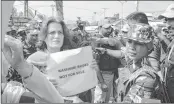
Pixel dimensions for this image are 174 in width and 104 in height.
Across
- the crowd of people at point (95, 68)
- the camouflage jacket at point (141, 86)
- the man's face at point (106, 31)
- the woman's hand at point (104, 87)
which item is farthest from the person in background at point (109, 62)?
the camouflage jacket at point (141, 86)

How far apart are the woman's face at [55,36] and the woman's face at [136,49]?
33.8 inches

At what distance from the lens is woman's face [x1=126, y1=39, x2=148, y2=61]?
2162mm

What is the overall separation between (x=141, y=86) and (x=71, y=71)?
0.55 meters

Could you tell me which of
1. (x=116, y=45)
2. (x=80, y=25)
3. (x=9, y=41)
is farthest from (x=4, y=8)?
(x=80, y=25)

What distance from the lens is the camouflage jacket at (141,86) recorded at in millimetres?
1812

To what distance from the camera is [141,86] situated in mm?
1832

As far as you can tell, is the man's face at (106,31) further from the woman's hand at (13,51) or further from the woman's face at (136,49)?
the woman's hand at (13,51)

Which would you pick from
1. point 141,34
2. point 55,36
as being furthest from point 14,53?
point 55,36

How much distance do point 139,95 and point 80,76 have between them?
1.70ft

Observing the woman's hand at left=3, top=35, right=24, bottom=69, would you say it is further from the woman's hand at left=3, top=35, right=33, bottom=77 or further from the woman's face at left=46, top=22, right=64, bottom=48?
the woman's face at left=46, top=22, right=64, bottom=48

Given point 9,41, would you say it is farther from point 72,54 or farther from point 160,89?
point 160,89

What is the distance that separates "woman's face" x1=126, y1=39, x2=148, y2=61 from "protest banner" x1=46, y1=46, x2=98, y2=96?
363 mm

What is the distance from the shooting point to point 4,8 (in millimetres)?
812

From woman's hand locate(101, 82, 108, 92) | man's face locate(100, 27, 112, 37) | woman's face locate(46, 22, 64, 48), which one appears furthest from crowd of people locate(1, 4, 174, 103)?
man's face locate(100, 27, 112, 37)
